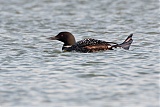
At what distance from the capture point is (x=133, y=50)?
1291cm

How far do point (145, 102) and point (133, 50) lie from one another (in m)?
4.72

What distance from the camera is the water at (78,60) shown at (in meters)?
8.60

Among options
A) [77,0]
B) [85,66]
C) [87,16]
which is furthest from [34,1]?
[85,66]

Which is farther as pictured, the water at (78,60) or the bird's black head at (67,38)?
the bird's black head at (67,38)

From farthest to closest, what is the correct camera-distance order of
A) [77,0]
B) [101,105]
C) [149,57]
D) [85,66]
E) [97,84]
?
[77,0], [149,57], [85,66], [97,84], [101,105]

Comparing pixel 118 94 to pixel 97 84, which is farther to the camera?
pixel 97 84

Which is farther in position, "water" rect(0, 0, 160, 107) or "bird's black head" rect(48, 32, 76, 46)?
"bird's black head" rect(48, 32, 76, 46)


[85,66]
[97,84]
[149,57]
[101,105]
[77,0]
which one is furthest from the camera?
[77,0]

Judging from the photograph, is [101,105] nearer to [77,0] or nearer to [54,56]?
[54,56]

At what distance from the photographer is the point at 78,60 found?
1168 centimetres

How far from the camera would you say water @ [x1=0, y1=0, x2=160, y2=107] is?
8.60 metres

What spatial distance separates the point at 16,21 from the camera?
Result: 18109mm

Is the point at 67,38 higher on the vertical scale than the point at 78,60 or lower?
higher

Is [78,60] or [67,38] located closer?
[78,60]
